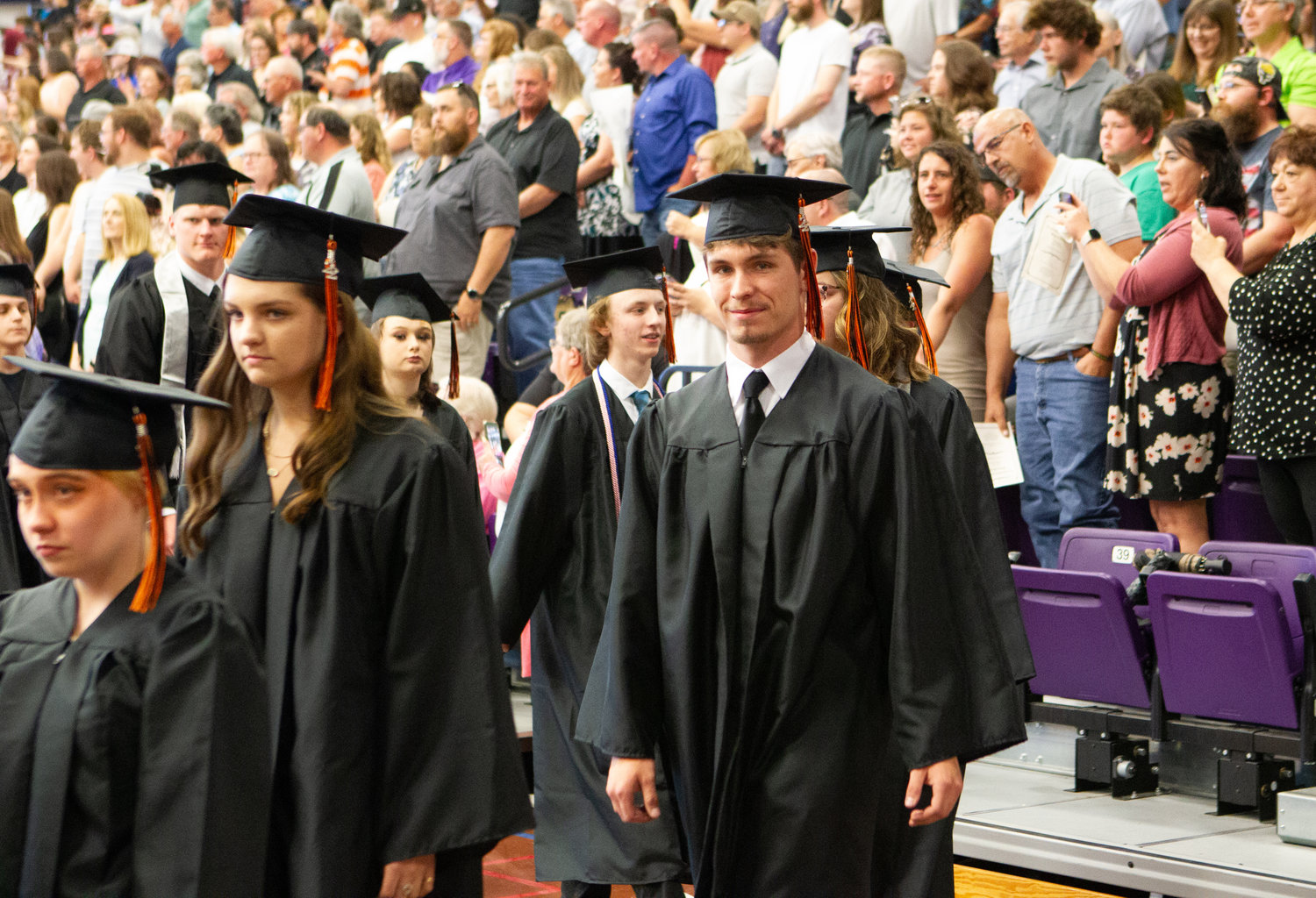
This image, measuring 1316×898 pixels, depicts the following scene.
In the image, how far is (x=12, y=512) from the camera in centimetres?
534

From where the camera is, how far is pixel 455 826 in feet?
9.10

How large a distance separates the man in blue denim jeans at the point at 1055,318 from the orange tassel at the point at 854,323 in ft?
8.28

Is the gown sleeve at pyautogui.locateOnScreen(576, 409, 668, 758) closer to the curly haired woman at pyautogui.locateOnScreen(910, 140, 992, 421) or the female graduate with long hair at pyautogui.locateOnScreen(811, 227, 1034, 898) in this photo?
the female graduate with long hair at pyautogui.locateOnScreen(811, 227, 1034, 898)

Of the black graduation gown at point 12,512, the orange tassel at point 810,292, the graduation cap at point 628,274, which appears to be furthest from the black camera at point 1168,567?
the black graduation gown at point 12,512

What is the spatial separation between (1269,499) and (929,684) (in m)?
3.38

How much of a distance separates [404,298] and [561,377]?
1.18m

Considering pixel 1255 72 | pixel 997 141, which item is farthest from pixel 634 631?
pixel 1255 72

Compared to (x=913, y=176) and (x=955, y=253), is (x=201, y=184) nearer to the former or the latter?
(x=913, y=176)

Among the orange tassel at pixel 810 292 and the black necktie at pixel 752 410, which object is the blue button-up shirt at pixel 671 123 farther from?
the black necktie at pixel 752 410

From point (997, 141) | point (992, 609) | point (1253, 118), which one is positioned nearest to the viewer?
point (992, 609)

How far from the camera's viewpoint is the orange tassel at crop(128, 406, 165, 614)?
8.11 feet

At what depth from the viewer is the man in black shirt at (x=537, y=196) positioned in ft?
29.7

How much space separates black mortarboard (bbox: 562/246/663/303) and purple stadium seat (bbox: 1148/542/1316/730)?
79.1 inches

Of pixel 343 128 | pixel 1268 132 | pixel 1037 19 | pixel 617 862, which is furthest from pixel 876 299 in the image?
pixel 343 128
